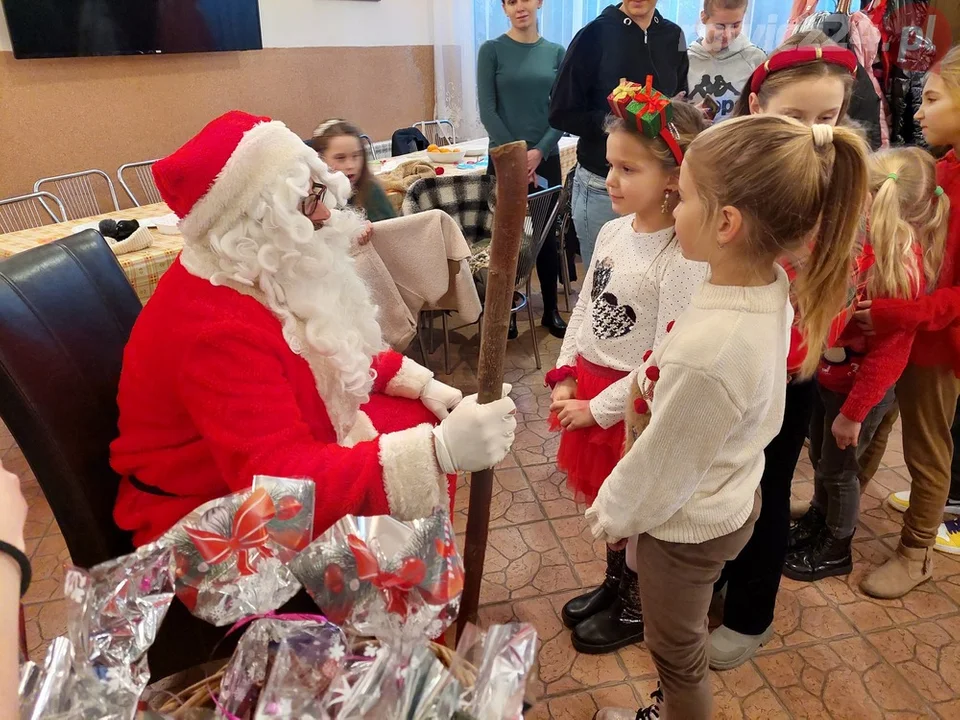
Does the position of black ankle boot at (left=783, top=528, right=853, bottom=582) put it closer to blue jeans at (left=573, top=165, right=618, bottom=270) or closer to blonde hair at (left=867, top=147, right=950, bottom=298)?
blonde hair at (left=867, top=147, right=950, bottom=298)

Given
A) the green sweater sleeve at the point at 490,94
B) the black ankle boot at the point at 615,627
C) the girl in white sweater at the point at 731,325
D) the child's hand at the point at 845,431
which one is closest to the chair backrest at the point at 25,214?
the green sweater sleeve at the point at 490,94

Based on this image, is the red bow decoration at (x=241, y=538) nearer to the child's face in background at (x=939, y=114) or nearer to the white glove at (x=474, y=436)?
the white glove at (x=474, y=436)

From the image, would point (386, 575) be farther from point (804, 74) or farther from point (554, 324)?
point (554, 324)

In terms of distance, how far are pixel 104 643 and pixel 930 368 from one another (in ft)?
6.01

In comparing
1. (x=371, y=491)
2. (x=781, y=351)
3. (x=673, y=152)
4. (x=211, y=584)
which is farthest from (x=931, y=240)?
(x=211, y=584)

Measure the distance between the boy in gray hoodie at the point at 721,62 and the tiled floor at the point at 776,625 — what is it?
1455 millimetres

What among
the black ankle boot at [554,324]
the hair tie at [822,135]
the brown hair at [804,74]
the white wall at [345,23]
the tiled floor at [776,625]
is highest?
the white wall at [345,23]

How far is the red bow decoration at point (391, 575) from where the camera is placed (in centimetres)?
73

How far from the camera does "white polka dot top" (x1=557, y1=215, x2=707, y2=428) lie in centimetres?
133

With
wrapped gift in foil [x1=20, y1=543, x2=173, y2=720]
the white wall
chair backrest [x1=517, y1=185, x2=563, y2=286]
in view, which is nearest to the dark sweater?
chair backrest [x1=517, y1=185, x2=563, y2=286]

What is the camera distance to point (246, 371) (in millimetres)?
1091

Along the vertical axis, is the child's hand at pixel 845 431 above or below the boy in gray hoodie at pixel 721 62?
below

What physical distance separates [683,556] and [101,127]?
4.25 m

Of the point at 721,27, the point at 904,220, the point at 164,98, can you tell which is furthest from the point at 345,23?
the point at 904,220
